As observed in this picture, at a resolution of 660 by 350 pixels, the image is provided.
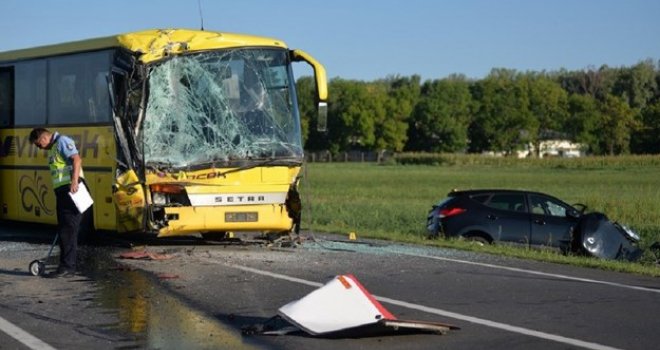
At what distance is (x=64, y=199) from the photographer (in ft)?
39.2

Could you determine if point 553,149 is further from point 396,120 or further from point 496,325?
point 496,325

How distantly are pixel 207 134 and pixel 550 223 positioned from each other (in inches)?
309

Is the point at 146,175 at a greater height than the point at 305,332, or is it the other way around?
the point at 146,175

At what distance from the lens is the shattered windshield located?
14625mm

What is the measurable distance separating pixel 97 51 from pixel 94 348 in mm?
8555

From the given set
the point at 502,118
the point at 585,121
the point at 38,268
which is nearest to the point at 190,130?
the point at 38,268

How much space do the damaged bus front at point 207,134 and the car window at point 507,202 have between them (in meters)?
5.61

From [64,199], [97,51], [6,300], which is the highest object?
[97,51]

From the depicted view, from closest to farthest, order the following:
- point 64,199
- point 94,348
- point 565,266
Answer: point 94,348 < point 64,199 < point 565,266

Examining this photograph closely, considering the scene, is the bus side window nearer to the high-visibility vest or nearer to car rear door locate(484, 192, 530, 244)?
the high-visibility vest

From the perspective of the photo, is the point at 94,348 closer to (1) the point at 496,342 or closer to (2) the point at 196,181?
(1) the point at 496,342

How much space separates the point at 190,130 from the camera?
1481 centimetres

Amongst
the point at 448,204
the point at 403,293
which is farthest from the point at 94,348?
the point at 448,204

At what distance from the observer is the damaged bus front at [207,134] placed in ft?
47.6
